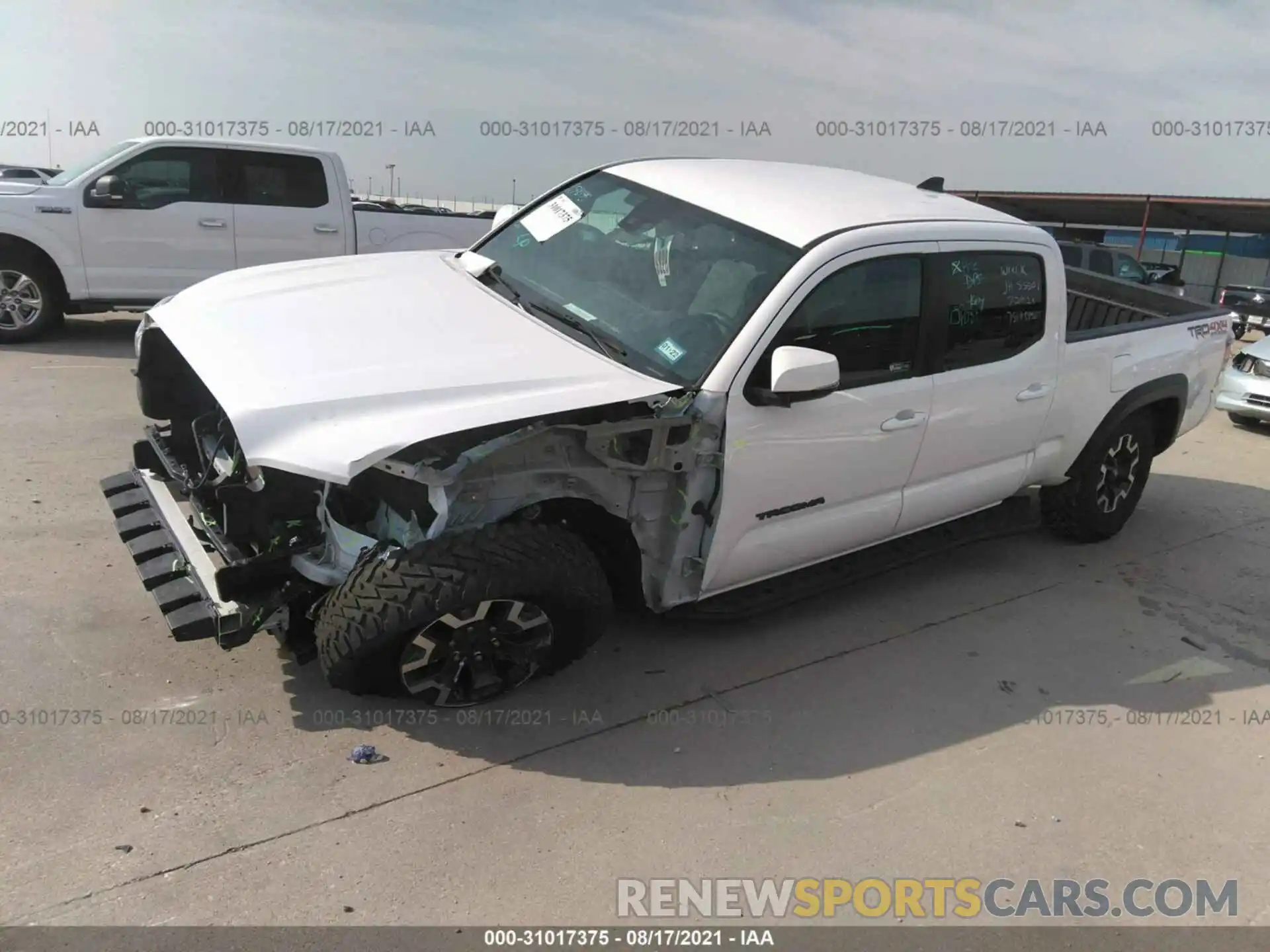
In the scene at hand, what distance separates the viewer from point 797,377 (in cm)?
331

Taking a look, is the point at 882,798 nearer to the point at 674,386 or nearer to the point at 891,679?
the point at 891,679

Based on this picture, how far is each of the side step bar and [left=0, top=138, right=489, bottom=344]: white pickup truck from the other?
18.8 ft

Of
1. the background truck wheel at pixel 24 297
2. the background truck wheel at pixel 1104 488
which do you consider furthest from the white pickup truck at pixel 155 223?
the background truck wheel at pixel 1104 488

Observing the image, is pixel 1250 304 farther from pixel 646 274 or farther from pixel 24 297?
pixel 24 297

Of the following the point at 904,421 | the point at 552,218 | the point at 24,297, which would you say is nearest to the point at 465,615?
the point at 904,421

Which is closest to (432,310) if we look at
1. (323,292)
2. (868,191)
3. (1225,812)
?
(323,292)

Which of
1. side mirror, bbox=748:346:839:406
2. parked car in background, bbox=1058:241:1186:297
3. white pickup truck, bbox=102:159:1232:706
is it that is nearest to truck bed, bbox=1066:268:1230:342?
white pickup truck, bbox=102:159:1232:706

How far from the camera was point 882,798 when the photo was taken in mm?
3236

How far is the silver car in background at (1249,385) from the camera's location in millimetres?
8977

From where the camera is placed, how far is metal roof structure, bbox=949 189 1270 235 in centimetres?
2303

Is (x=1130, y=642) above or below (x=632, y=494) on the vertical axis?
below

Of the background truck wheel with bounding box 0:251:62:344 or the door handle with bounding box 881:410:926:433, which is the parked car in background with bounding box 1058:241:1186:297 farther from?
the background truck wheel with bounding box 0:251:62:344

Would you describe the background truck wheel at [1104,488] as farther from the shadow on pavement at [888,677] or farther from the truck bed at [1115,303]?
the truck bed at [1115,303]
